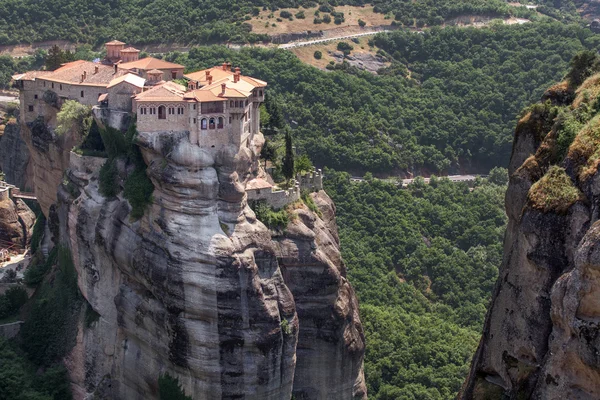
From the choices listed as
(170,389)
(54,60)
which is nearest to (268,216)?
(170,389)

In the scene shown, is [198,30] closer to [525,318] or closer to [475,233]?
[475,233]

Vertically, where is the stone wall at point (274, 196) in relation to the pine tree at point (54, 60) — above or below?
below

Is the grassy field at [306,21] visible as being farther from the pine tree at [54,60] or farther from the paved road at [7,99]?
the pine tree at [54,60]

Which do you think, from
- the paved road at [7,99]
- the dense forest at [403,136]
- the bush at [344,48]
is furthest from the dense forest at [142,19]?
the paved road at [7,99]

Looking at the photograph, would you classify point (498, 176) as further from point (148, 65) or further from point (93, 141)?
point (93, 141)

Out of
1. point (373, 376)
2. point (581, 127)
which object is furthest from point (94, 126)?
point (581, 127)
